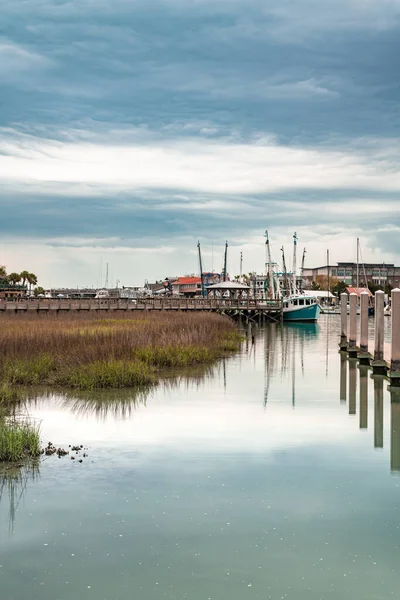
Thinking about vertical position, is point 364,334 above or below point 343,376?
above

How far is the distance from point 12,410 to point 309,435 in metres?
6.88

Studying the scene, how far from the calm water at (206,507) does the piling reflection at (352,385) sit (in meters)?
0.88

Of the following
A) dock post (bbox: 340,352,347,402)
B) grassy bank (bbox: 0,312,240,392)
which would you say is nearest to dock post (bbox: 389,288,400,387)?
dock post (bbox: 340,352,347,402)

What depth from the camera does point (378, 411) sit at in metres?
19.1

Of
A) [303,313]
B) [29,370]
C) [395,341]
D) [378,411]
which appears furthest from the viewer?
[303,313]

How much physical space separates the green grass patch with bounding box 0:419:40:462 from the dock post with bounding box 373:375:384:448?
658 centimetres

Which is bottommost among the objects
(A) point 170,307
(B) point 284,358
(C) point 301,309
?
(B) point 284,358

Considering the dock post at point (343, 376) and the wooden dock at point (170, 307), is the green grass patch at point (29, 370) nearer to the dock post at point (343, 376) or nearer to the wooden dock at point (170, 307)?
the dock post at point (343, 376)

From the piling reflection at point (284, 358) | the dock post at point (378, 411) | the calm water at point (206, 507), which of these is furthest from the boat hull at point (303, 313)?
the calm water at point (206, 507)

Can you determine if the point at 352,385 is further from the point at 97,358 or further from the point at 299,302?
the point at 299,302

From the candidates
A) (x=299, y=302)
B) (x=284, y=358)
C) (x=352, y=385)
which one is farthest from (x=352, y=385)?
(x=299, y=302)

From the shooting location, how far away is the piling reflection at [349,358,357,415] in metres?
19.8

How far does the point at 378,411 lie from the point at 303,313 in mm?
64938

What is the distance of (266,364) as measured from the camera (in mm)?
32594
